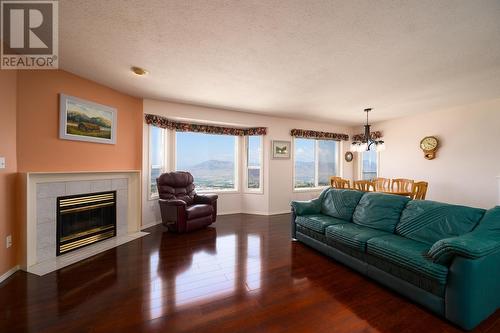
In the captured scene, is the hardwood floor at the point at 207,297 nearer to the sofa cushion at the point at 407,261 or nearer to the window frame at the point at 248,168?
the sofa cushion at the point at 407,261

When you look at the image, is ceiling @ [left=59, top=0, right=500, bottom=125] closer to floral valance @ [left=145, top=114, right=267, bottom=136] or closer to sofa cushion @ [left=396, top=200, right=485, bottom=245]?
floral valance @ [left=145, top=114, right=267, bottom=136]

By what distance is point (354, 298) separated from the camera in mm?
1960

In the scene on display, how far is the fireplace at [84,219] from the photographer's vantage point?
2.82 meters

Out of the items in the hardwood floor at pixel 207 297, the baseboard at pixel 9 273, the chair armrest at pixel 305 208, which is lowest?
the hardwood floor at pixel 207 297

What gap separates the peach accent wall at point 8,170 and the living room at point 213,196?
2 centimetres

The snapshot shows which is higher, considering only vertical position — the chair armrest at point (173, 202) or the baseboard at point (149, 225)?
the chair armrest at point (173, 202)

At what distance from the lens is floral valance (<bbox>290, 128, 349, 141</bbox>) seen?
5621 millimetres

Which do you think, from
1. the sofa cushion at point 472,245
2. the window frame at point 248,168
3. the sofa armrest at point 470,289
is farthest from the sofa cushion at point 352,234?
the window frame at point 248,168

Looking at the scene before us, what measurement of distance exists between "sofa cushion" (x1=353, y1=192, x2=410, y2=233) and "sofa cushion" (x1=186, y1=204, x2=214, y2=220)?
2549 mm

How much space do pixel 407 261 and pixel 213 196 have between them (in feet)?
10.8

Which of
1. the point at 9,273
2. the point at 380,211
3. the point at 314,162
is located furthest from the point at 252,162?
the point at 9,273

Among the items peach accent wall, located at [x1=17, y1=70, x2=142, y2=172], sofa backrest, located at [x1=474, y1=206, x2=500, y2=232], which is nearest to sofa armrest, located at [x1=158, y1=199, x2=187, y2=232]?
peach accent wall, located at [x1=17, y1=70, x2=142, y2=172]

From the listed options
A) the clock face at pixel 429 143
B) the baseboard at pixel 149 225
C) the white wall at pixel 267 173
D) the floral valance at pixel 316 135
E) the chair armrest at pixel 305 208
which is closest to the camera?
the chair armrest at pixel 305 208

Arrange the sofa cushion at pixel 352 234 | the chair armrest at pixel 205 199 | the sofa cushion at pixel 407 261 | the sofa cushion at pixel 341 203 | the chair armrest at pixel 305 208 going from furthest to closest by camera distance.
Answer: the chair armrest at pixel 205 199 → the chair armrest at pixel 305 208 → the sofa cushion at pixel 341 203 → the sofa cushion at pixel 352 234 → the sofa cushion at pixel 407 261
